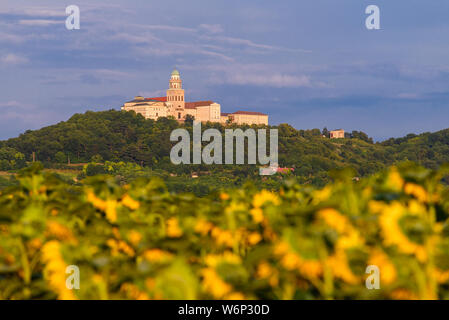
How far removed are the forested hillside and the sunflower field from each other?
117 meters

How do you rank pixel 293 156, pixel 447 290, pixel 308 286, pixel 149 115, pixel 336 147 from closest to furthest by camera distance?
pixel 447 290 → pixel 308 286 → pixel 293 156 → pixel 336 147 → pixel 149 115

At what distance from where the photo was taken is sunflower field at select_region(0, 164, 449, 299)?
7.95ft

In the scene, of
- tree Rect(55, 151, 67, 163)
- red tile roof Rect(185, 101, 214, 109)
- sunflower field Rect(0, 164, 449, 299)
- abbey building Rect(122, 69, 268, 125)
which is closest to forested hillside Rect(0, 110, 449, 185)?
tree Rect(55, 151, 67, 163)

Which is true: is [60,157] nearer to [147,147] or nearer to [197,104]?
[147,147]

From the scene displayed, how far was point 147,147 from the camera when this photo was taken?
152 metres

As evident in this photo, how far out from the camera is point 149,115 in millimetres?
184875

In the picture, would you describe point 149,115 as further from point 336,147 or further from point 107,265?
point 107,265

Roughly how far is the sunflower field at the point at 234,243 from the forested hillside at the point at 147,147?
11729 cm

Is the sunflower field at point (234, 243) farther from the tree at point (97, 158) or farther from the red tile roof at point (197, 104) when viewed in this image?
the red tile roof at point (197, 104)

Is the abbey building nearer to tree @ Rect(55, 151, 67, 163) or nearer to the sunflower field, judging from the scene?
tree @ Rect(55, 151, 67, 163)

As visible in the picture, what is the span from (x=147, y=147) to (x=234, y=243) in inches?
5901

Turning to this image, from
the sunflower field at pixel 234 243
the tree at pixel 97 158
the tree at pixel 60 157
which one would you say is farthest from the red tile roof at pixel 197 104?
the sunflower field at pixel 234 243

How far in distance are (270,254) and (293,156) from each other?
138 m
